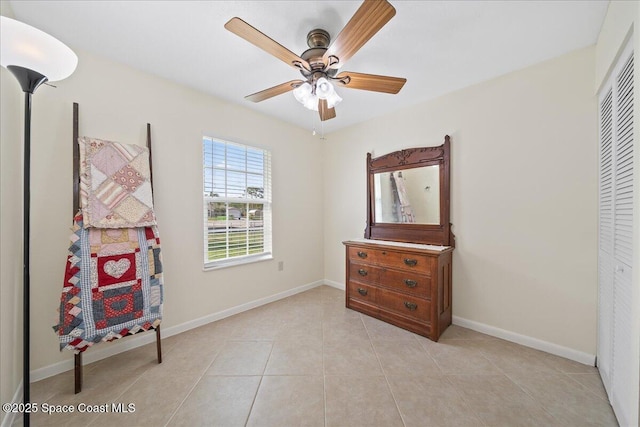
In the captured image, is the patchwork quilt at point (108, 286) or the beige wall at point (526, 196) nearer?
the patchwork quilt at point (108, 286)

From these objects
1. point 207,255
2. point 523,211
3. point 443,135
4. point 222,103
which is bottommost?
point 207,255

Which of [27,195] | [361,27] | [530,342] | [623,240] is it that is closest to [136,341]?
[27,195]

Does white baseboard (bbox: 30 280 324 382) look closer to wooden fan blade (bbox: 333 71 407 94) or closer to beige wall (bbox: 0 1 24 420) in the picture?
beige wall (bbox: 0 1 24 420)

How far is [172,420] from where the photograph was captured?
131 cm

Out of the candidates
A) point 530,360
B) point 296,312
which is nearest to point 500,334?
point 530,360

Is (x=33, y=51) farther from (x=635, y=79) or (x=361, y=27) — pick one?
(x=635, y=79)

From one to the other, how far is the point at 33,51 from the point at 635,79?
2702mm

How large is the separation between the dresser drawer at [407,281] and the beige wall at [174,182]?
1408 millimetres

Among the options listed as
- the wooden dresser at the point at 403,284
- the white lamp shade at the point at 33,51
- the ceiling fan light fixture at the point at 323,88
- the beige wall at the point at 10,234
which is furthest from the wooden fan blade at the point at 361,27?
the beige wall at the point at 10,234

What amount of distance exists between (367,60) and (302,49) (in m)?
0.55

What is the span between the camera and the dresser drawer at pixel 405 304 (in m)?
2.20

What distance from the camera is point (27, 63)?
1.05 meters

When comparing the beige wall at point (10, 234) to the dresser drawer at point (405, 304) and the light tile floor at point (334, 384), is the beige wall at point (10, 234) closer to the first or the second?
the light tile floor at point (334, 384)

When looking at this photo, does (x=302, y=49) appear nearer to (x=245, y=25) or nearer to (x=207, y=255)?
(x=245, y=25)
